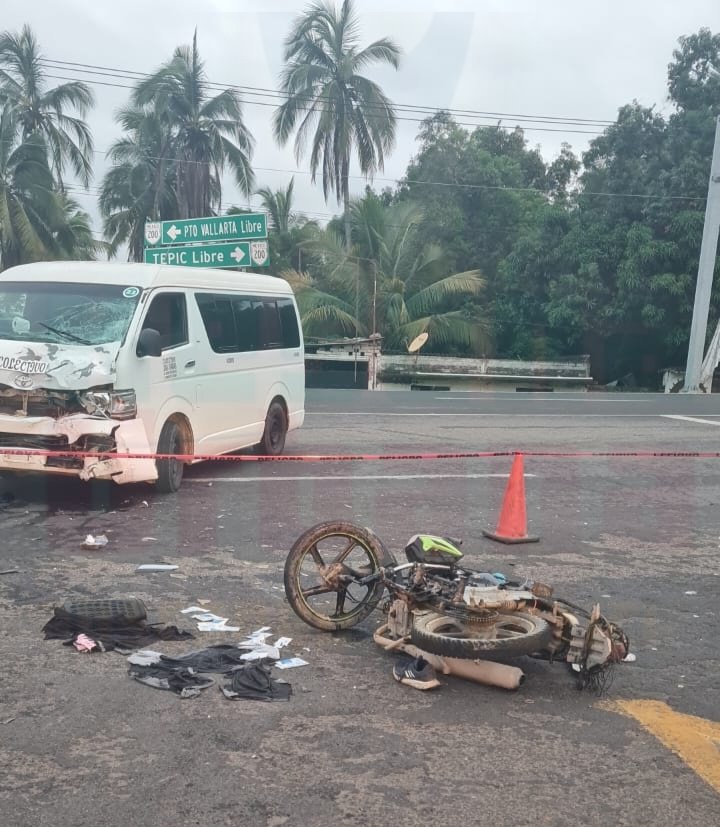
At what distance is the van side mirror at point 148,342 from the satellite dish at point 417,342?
864 inches

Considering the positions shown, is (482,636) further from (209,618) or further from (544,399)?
(544,399)

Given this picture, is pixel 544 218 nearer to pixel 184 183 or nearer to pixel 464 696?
pixel 184 183

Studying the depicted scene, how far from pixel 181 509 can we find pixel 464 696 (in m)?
4.76

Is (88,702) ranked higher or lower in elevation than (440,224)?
lower

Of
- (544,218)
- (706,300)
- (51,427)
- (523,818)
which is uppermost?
(544,218)

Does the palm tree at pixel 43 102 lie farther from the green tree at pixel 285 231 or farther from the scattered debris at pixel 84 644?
the scattered debris at pixel 84 644

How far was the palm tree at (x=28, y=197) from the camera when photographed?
31.1 metres

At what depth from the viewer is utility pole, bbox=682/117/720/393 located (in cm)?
3111

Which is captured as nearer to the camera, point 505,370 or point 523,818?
point 523,818

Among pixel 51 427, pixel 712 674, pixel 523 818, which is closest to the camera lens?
pixel 523 818

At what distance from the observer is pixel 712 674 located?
5.00 metres

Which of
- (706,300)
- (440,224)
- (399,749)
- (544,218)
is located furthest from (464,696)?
(440,224)

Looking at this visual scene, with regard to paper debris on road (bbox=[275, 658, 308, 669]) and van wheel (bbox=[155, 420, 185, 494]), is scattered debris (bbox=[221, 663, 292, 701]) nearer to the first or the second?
paper debris on road (bbox=[275, 658, 308, 669])

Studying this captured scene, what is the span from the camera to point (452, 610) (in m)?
4.92
